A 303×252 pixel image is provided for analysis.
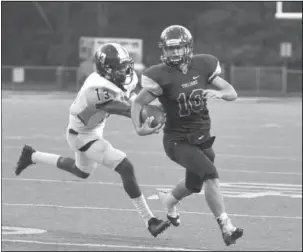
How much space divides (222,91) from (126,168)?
1333 millimetres

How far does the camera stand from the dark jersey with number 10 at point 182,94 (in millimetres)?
12781

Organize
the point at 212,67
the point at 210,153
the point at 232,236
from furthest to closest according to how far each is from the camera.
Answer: the point at 232,236
the point at 210,153
the point at 212,67

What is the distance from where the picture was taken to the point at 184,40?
42.0 feet

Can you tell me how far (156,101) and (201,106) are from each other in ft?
1.48

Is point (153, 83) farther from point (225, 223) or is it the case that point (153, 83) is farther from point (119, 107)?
point (225, 223)

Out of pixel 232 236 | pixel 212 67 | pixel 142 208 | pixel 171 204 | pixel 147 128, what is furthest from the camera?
pixel 171 204

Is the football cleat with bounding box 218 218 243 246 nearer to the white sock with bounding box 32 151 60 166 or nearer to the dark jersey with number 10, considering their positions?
the dark jersey with number 10

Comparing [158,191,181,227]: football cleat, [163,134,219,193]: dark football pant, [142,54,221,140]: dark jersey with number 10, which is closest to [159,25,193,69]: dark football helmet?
[142,54,221,140]: dark jersey with number 10

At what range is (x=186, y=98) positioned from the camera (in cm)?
1277

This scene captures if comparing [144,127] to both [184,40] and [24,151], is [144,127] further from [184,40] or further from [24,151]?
[24,151]

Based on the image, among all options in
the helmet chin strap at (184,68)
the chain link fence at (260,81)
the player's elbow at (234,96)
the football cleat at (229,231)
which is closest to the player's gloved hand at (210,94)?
the player's elbow at (234,96)

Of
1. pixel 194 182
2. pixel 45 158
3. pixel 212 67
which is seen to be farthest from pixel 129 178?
pixel 45 158

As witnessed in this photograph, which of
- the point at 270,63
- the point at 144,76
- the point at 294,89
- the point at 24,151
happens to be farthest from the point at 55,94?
the point at 270,63

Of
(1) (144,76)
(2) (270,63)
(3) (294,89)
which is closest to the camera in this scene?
(1) (144,76)
